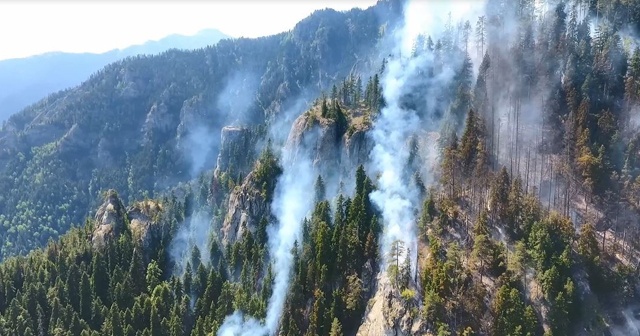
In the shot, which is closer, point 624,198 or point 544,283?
point 544,283

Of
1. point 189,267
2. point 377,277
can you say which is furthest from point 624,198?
point 189,267

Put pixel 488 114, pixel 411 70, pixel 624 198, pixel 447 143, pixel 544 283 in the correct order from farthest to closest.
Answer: pixel 411 70, pixel 488 114, pixel 447 143, pixel 624 198, pixel 544 283

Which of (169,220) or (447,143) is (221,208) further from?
(447,143)

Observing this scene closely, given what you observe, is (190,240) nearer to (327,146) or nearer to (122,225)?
(122,225)

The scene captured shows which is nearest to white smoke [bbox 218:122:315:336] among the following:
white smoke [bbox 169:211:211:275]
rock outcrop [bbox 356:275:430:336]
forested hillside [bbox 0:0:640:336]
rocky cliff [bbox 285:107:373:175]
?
forested hillside [bbox 0:0:640:336]

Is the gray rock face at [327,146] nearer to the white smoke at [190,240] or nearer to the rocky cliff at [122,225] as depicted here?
the white smoke at [190,240]

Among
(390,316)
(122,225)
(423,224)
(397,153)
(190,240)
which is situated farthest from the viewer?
(190,240)

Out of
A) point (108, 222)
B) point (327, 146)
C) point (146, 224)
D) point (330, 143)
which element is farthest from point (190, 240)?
point (330, 143)
